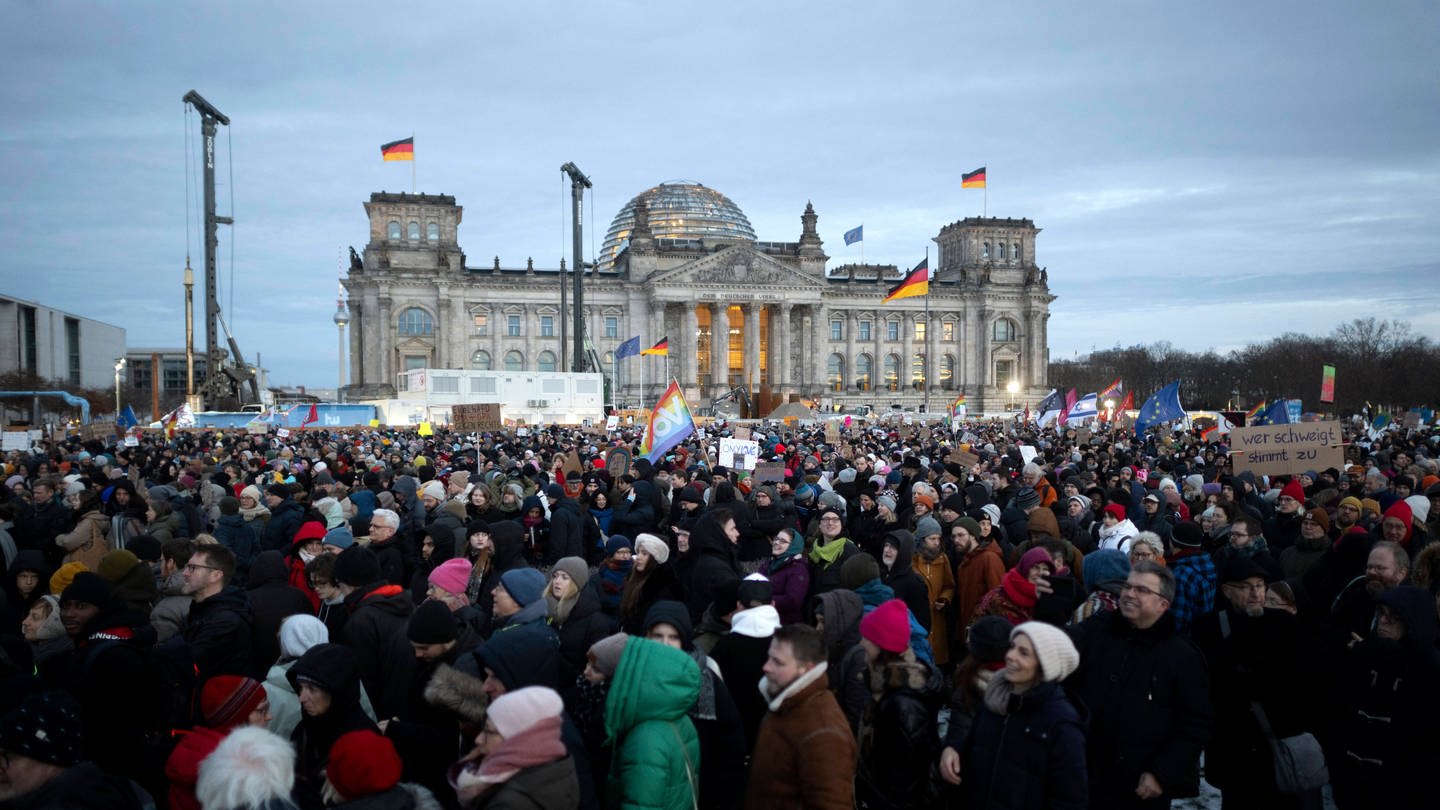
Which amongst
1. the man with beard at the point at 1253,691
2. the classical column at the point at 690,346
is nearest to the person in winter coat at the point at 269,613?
the man with beard at the point at 1253,691

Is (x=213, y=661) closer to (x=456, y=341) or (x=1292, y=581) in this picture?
(x=1292, y=581)

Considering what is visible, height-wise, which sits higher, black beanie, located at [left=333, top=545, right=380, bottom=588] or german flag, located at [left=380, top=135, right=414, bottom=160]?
german flag, located at [left=380, top=135, right=414, bottom=160]

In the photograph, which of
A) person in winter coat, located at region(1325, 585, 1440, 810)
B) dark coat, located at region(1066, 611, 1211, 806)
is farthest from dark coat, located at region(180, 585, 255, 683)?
person in winter coat, located at region(1325, 585, 1440, 810)

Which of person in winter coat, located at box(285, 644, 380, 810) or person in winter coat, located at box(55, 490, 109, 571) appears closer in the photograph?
person in winter coat, located at box(285, 644, 380, 810)

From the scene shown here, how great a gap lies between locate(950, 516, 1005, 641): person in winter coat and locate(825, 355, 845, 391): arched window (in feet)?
239

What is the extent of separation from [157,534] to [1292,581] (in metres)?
10.3

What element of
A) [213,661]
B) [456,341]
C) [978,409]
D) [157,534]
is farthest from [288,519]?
[978,409]

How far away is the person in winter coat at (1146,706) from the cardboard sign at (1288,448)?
900cm

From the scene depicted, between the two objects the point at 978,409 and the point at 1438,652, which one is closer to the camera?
the point at 1438,652

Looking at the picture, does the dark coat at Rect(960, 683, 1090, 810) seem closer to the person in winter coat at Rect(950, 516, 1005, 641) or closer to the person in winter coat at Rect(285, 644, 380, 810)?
the person in winter coat at Rect(285, 644, 380, 810)

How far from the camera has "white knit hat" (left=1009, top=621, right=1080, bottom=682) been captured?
11.7 ft

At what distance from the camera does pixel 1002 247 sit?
269ft

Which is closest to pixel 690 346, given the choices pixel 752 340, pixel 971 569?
pixel 752 340

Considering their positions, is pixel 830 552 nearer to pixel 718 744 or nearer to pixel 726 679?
pixel 726 679
